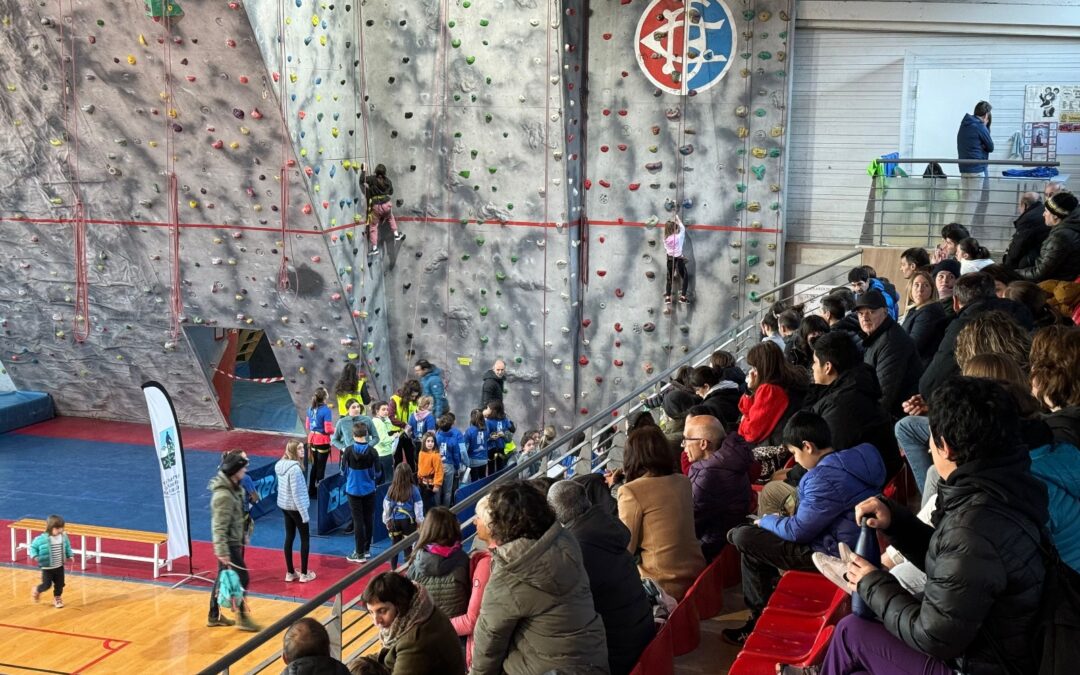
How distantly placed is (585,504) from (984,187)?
356 inches

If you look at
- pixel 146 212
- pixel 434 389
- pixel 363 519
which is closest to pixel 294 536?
pixel 363 519

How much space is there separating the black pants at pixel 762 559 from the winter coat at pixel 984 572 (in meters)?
1.52

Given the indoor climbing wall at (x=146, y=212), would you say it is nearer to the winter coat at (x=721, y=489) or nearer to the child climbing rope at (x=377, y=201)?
the child climbing rope at (x=377, y=201)

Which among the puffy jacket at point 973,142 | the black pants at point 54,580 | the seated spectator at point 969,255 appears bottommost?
the black pants at point 54,580

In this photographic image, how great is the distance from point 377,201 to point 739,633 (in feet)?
34.9

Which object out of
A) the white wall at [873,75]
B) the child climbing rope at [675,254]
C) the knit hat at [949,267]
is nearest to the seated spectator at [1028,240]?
the knit hat at [949,267]

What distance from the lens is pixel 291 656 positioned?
A: 3555 mm

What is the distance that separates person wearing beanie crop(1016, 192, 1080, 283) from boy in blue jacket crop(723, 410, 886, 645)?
442cm

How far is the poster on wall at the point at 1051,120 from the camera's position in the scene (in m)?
12.7

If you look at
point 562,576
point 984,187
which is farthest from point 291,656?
point 984,187

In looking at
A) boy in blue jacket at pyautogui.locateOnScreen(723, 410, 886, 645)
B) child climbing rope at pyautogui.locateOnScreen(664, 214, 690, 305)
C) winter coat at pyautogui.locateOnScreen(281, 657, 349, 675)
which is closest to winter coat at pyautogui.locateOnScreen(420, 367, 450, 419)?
child climbing rope at pyautogui.locateOnScreen(664, 214, 690, 305)

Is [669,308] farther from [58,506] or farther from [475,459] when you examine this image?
[58,506]

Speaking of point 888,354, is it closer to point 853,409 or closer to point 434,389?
point 853,409

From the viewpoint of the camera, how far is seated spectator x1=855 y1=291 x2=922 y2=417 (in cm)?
610
